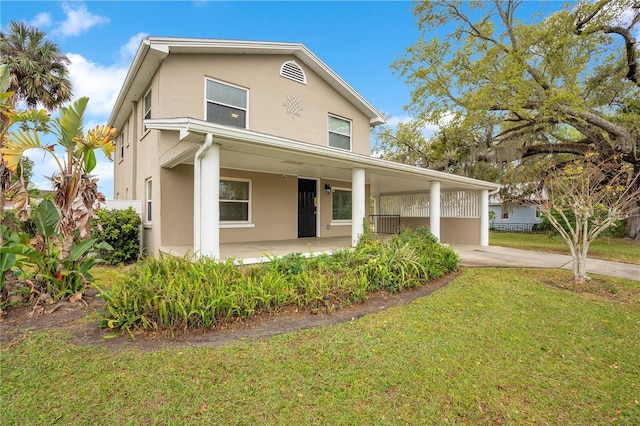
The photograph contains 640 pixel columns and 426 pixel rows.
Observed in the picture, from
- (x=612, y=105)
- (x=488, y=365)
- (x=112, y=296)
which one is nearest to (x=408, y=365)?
(x=488, y=365)

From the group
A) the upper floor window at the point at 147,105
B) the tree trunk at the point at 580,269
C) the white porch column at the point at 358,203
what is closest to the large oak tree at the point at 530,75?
the tree trunk at the point at 580,269

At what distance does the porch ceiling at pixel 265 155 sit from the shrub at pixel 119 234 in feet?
8.00

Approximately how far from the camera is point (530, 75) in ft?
50.3

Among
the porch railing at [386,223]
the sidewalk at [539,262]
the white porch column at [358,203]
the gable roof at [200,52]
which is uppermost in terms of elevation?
the gable roof at [200,52]

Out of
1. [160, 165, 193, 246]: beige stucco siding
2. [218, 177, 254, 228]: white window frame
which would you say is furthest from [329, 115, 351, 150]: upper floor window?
[160, 165, 193, 246]: beige stucco siding

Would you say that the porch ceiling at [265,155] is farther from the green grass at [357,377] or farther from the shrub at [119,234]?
the green grass at [357,377]

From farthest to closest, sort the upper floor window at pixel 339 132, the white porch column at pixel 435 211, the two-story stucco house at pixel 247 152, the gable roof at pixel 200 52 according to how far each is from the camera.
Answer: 1. the upper floor window at pixel 339 132
2. the white porch column at pixel 435 211
3. the gable roof at pixel 200 52
4. the two-story stucco house at pixel 247 152

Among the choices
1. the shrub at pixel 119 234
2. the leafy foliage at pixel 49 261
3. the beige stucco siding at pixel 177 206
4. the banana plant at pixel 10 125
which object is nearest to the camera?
the banana plant at pixel 10 125

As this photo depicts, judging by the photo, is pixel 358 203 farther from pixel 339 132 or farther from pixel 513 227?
pixel 513 227

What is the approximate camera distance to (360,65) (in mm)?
16250

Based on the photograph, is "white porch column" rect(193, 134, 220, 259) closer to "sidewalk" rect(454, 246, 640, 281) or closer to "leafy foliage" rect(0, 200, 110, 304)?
"leafy foliage" rect(0, 200, 110, 304)

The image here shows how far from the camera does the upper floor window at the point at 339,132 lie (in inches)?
472

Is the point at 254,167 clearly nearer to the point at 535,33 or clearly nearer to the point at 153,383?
the point at 153,383

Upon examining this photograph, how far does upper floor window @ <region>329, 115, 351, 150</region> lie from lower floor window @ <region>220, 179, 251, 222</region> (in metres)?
4.12
